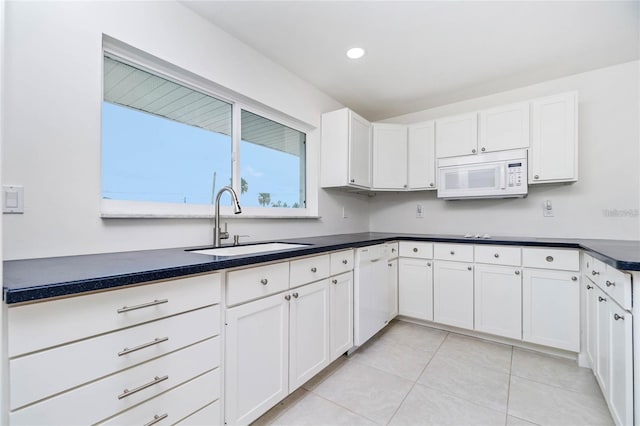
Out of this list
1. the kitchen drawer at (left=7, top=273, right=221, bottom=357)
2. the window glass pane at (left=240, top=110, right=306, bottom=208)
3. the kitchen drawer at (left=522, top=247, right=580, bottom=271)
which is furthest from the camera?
the window glass pane at (left=240, top=110, right=306, bottom=208)

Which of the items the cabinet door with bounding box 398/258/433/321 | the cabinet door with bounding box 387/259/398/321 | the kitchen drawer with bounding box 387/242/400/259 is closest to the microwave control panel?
the cabinet door with bounding box 398/258/433/321

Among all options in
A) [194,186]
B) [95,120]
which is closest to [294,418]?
[194,186]

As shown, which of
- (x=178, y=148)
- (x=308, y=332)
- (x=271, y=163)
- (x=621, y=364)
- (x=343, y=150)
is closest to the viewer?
(x=621, y=364)

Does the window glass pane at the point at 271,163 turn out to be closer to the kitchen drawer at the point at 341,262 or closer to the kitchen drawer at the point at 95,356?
the kitchen drawer at the point at 341,262

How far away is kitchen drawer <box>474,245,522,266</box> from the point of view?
241 cm

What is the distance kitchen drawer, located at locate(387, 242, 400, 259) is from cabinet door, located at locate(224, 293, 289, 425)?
58.0 inches

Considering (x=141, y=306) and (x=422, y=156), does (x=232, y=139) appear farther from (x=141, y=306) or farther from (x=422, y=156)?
(x=422, y=156)

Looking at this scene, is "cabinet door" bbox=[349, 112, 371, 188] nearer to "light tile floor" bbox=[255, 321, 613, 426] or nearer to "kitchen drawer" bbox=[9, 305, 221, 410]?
"light tile floor" bbox=[255, 321, 613, 426]

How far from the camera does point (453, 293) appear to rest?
8.82 ft

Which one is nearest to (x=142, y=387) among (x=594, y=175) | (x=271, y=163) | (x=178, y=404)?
(x=178, y=404)

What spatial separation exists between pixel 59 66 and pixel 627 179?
3983mm

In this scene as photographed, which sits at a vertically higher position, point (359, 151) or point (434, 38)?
point (434, 38)

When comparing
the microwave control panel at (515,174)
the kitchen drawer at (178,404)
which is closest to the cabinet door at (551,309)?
the microwave control panel at (515,174)

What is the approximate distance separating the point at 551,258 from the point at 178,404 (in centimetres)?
265
